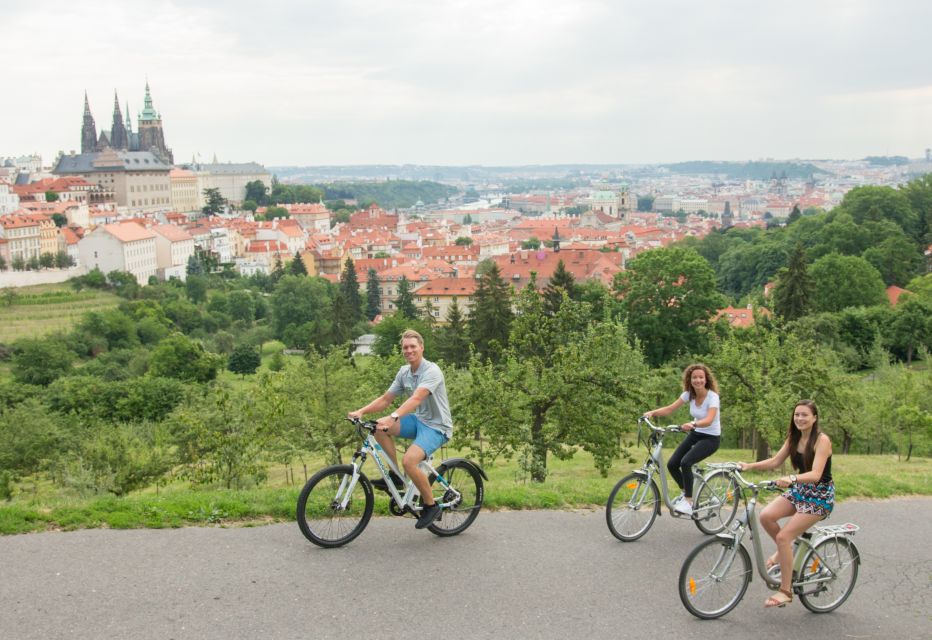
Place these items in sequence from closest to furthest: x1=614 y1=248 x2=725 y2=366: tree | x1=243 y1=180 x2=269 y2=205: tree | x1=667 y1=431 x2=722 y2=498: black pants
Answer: x1=667 y1=431 x2=722 y2=498: black pants
x1=614 y1=248 x2=725 y2=366: tree
x1=243 y1=180 x2=269 y2=205: tree

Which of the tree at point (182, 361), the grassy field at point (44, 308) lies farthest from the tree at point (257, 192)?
the tree at point (182, 361)

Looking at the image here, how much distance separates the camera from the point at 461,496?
8.96 m

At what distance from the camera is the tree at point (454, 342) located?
51969 millimetres

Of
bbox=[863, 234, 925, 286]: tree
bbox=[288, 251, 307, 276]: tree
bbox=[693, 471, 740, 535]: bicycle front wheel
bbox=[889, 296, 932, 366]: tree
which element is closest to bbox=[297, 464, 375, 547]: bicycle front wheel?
bbox=[693, 471, 740, 535]: bicycle front wheel

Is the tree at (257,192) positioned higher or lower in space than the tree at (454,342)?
higher

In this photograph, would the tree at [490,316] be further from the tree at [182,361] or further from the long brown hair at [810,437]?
the long brown hair at [810,437]

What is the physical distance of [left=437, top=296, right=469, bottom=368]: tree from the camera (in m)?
52.0

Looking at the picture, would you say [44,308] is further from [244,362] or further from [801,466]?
[801,466]

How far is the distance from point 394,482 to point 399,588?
1.29 metres

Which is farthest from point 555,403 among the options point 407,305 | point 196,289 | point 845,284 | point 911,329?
point 196,289

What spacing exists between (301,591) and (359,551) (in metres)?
0.95

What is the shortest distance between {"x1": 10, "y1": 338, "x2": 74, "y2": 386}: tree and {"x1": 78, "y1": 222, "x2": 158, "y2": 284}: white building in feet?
125

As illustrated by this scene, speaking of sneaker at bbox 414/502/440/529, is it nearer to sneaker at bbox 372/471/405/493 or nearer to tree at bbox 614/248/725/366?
sneaker at bbox 372/471/405/493

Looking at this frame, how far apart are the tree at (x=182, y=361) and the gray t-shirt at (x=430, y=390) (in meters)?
57.6
